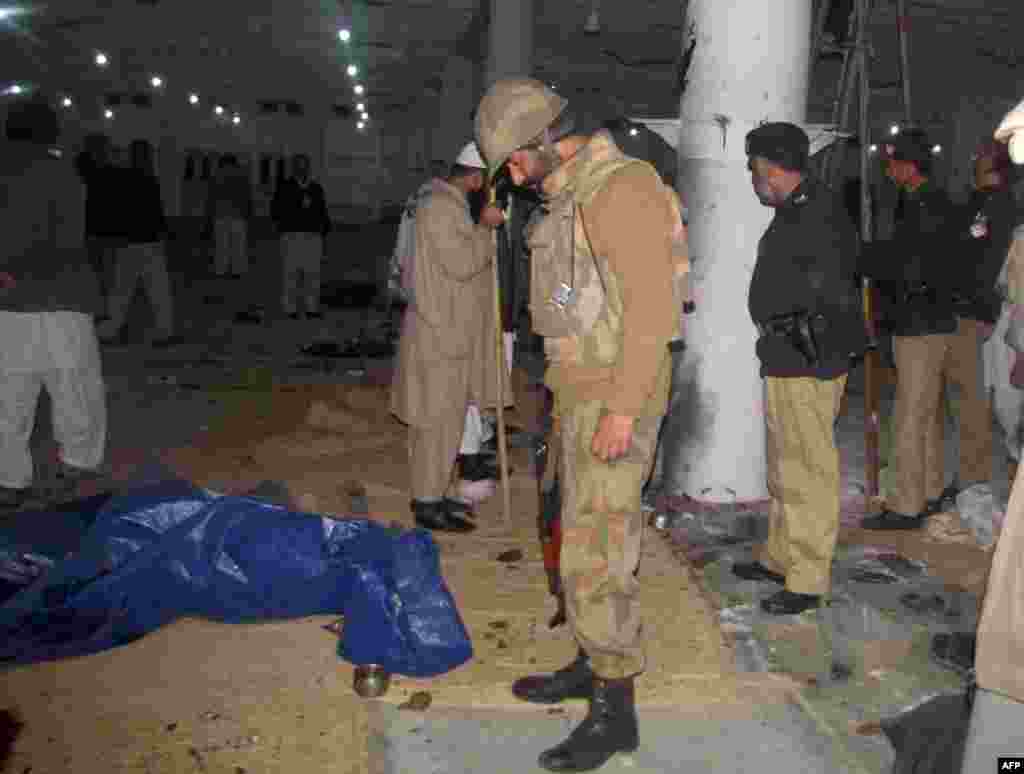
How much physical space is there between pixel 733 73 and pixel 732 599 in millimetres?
2677

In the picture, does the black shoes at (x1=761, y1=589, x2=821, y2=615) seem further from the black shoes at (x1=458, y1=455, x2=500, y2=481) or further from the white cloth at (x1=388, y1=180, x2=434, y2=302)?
the white cloth at (x1=388, y1=180, x2=434, y2=302)

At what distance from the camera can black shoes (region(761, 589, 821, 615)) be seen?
4098 millimetres

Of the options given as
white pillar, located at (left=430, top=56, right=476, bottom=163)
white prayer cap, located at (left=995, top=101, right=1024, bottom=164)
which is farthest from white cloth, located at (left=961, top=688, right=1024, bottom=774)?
white pillar, located at (left=430, top=56, right=476, bottom=163)

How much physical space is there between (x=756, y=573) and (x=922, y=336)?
155 centimetres

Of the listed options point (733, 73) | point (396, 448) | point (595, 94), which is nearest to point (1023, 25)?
point (595, 94)

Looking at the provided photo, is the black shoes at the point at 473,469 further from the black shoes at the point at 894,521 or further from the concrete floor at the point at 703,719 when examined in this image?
the black shoes at the point at 894,521

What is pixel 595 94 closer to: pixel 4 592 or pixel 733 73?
pixel 733 73

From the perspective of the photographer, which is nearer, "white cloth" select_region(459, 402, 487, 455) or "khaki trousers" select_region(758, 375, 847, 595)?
"khaki trousers" select_region(758, 375, 847, 595)

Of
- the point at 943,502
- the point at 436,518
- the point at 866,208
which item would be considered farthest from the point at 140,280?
the point at 943,502

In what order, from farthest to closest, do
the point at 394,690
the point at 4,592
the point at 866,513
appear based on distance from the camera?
the point at 866,513, the point at 4,592, the point at 394,690

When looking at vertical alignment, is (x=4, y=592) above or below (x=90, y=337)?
below

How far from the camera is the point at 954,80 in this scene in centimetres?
1545

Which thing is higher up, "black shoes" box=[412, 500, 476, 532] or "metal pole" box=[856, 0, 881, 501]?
"metal pole" box=[856, 0, 881, 501]

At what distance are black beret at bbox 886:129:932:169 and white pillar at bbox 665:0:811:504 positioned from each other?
562 mm
